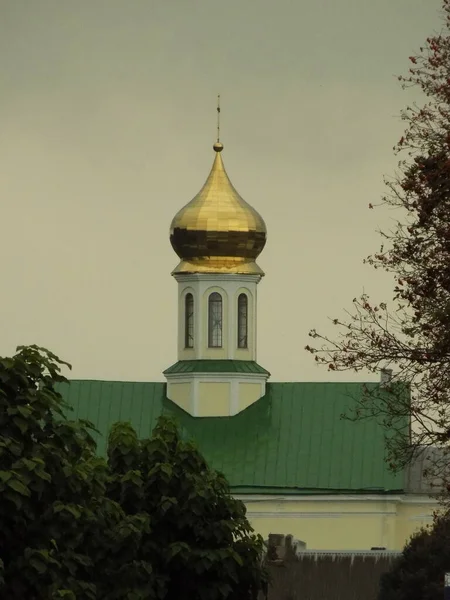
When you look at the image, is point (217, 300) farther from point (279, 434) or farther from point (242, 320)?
point (279, 434)

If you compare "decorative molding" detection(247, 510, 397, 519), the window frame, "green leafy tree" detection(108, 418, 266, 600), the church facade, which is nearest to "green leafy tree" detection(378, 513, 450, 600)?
"green leafy tree" detection(108, 418, 266, 600)

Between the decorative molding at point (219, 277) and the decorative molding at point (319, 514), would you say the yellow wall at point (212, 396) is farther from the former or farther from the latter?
the decorative molding at point (319, 514)

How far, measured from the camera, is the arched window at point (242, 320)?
58.8m

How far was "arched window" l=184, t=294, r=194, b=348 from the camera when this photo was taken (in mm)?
58812

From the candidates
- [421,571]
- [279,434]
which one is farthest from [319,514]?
[421,571]

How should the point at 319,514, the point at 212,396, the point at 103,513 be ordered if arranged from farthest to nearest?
1. the point at 212,396
2. the point at 319,514
3. the point at 103,513

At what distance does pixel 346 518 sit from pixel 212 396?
4.09 metres

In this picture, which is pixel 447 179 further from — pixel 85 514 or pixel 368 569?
pixel 368 569

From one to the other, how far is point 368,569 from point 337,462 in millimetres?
14460

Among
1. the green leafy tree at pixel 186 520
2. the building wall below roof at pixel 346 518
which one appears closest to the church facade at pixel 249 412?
the building wall below roof at pixel 346 518

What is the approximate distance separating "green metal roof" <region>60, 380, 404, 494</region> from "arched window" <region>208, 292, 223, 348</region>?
5.10 feet

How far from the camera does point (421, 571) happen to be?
122 ft

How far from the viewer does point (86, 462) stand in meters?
26.6

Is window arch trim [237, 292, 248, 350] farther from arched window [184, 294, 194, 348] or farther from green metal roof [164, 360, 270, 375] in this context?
arched window [184, 294, 194, 348]
